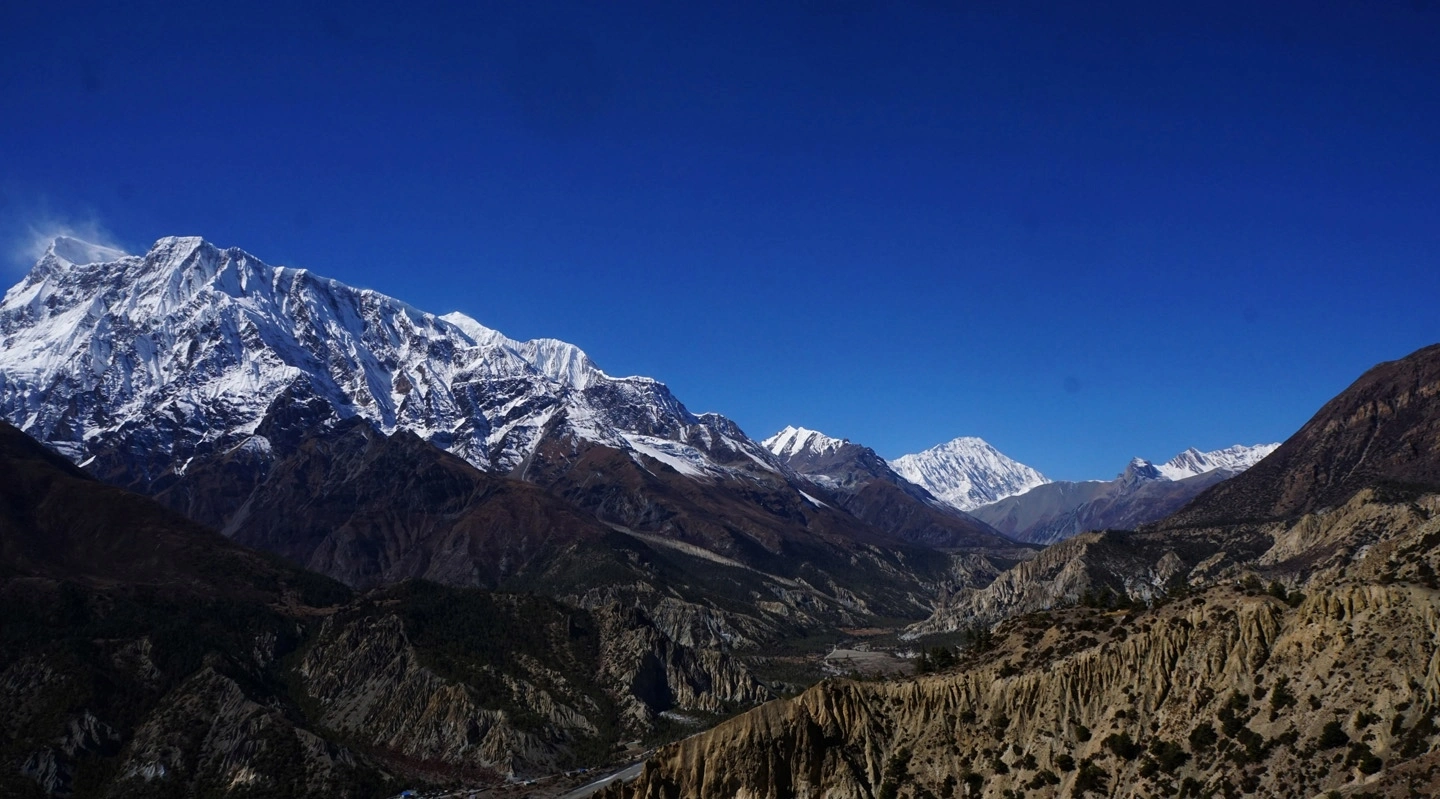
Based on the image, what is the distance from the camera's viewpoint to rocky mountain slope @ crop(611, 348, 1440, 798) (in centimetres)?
8638

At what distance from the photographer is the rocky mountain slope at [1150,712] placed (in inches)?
3401

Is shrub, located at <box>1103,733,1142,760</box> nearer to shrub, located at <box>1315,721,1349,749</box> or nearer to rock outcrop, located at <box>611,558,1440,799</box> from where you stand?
rock outcrop, located at <box>611,558,1440,799</box>

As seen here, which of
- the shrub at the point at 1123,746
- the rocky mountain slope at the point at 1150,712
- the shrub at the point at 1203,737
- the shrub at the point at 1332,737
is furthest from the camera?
the shrub at the point at 1123,746

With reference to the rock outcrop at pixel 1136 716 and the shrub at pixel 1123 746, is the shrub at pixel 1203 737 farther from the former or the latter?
the shrub at pixel 1123 746

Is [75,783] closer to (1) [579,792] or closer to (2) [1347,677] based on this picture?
(1) [579,792]

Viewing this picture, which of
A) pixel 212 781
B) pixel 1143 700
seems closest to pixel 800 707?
pixel 1143 700

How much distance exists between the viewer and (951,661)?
4978 inches

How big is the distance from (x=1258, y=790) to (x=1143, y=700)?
553 inches

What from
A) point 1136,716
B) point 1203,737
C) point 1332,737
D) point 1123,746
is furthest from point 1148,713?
point 1332,737

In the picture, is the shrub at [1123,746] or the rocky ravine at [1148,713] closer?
the rocky ravine at [1148,713]

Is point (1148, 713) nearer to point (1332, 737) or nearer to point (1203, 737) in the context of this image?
point (1203, 737)

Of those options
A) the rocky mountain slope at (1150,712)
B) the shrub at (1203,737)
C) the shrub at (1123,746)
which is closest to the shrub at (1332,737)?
the rocky mountain slope at (1150,712)

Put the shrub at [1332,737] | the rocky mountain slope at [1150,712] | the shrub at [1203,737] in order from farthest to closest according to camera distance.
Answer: the shrub at [1203,737], the rocky mountain slope at [1150,712], the shrub at [1332,737]

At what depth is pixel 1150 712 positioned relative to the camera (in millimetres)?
99062
